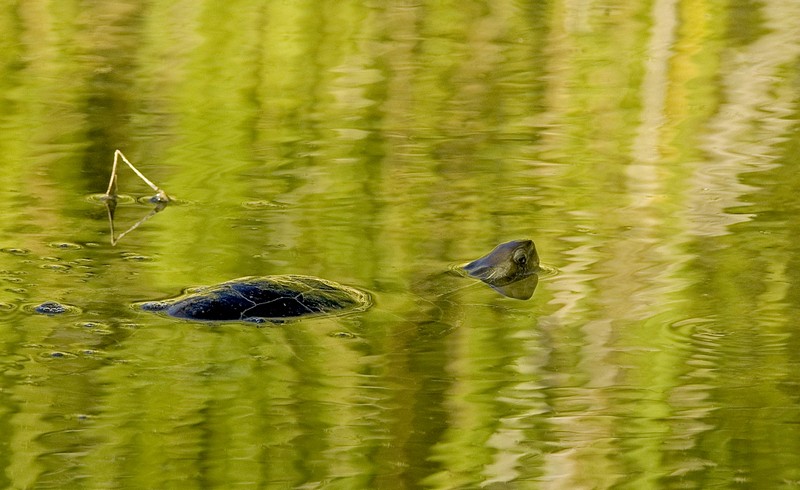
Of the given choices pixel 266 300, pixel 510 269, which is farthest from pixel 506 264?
pixel 266 300

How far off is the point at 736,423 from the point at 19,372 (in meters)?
1.94

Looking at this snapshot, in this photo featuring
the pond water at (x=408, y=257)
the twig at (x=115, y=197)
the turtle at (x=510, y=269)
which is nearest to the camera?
the pond water at (x=408, y=257)

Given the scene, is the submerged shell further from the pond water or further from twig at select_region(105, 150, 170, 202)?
twig at select_region(105, 150, 170, 202)

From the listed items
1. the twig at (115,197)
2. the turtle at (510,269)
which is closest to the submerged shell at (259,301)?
the turtle at (510,269)

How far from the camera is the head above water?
500 centimetres

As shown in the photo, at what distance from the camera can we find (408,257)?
5281 millimetres

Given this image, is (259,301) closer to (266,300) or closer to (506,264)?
(266,300)

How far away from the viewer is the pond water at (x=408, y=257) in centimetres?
366

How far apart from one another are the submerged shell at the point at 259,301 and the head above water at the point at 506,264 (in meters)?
0.52

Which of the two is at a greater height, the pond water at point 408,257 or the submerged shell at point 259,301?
the submerged shell at point 259,301

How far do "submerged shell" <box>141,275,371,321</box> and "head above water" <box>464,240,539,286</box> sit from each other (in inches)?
20.6

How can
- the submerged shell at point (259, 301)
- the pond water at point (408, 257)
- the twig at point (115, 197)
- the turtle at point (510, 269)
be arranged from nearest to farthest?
the pond water at point (408, 257), the submerged shell at point (259, 301), the turtle at point (510, 269), the twig at point (115, 197)

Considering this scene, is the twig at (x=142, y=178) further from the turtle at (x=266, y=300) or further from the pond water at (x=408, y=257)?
the turtle at (x=266, y=300)

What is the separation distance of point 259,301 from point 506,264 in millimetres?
899
